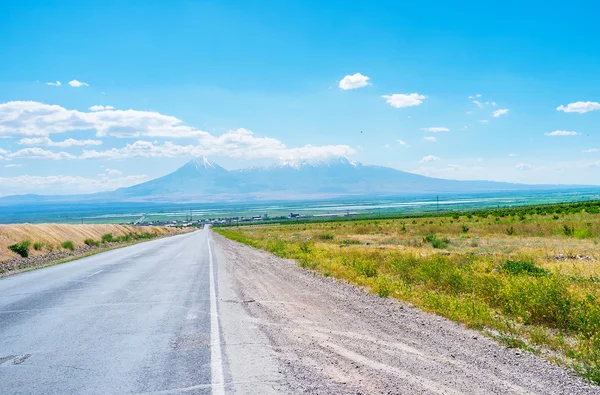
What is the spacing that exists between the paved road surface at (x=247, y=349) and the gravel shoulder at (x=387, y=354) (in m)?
0.02

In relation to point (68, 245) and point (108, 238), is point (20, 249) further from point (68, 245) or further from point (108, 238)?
point (108, 238)

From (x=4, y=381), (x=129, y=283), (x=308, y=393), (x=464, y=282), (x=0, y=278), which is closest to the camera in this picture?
(x=308, y=393)

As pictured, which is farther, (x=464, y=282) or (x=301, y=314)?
(x=464, y=282)

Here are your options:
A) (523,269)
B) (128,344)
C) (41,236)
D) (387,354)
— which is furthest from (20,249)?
(387,354)

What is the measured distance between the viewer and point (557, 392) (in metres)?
5.46

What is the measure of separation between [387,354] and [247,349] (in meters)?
2.19

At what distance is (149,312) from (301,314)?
344cm

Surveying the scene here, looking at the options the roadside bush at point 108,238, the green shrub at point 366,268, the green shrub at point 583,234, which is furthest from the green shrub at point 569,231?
the roadside bush at point 108,238

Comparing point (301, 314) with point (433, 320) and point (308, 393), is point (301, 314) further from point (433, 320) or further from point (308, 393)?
point (308, 393)

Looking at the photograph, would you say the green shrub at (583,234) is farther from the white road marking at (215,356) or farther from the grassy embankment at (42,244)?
the grassy embankment at (42,244)

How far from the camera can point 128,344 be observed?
7.44 metres

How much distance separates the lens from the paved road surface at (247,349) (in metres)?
5.63

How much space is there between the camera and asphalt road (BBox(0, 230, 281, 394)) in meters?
5.66

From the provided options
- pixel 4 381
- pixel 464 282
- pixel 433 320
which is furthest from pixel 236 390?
pixel 464 282
